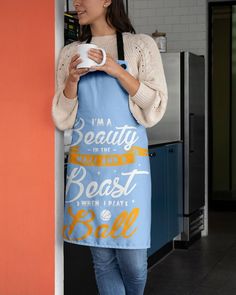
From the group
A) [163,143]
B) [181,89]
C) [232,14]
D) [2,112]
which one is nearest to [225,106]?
[232,14]

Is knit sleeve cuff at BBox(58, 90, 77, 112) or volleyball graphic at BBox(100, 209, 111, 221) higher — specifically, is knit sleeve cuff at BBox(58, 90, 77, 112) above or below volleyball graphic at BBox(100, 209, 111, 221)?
above

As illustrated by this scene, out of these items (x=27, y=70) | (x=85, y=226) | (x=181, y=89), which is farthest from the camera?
(x=181, y=89)

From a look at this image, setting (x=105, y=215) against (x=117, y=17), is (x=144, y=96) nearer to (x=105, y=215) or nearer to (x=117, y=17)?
(x=117, y=17)

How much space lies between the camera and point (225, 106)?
794 centimetres

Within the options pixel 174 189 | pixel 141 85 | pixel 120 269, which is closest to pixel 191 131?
pixel 174 189

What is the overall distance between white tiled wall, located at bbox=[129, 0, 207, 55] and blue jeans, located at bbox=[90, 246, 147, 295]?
408 centimetres

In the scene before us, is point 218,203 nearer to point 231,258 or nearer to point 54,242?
point 231,258

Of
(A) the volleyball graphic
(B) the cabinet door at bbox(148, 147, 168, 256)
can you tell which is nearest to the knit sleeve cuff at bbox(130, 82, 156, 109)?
(A) the volleyball graphic

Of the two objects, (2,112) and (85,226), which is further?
(2,112)

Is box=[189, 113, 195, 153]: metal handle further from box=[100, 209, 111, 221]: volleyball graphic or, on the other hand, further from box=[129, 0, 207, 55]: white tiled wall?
box=[100, 209, 111, 221]: volleyball graphic

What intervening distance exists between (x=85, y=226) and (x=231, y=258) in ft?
10.1

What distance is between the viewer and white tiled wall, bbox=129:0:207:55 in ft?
20.2

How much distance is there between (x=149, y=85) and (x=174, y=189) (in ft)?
10.6

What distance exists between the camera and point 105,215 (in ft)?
7.38
